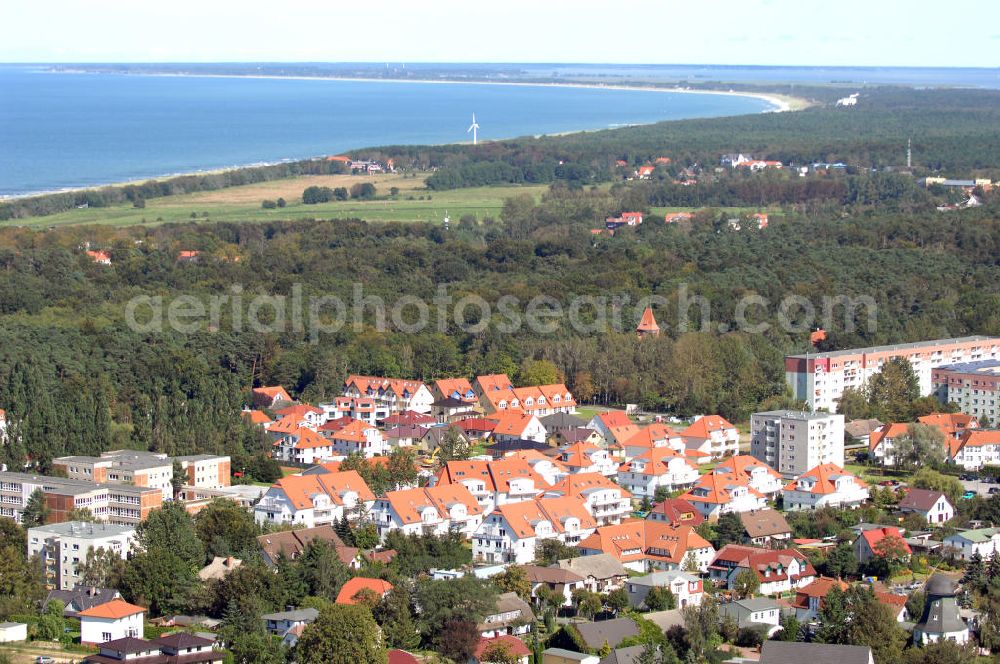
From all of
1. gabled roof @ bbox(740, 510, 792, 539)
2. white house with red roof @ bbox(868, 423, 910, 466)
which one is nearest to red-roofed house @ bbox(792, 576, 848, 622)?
gabled roof @ bbox(740, 510, 792, 539)

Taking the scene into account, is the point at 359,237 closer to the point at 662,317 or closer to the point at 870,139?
the point at 662,317

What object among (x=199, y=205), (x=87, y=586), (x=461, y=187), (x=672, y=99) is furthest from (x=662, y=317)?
(x=672, y=99)

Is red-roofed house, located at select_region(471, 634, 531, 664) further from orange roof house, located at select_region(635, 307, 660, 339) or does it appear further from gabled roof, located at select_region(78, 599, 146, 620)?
orange roof house, located at select_region(635, 307, 660, 339)

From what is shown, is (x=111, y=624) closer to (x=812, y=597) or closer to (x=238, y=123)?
(x=812, y=597)

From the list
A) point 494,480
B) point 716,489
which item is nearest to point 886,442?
point 716,489

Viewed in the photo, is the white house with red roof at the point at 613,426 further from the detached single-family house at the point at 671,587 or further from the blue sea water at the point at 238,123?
the blue sea water at the point at 238,123

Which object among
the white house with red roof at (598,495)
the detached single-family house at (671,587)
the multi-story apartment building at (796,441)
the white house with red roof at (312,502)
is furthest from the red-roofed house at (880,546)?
the white house with red roof at (312,502)

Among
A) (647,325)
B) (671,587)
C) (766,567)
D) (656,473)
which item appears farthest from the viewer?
(647,325)
